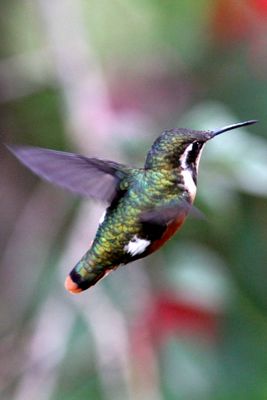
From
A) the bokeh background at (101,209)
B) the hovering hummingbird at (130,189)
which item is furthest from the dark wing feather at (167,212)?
the bokeh background at (101,209)

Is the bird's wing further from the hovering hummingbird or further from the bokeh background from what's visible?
the bokeh background

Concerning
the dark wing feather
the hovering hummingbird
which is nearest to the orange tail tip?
the hovering hummingbird

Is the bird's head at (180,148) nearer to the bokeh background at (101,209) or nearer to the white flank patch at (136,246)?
the white flank patch at (136,246)

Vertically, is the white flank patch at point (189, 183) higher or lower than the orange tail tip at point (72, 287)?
higher

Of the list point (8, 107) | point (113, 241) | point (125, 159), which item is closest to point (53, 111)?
point (8, 107)

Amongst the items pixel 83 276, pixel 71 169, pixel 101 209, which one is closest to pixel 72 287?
pixel 83 276

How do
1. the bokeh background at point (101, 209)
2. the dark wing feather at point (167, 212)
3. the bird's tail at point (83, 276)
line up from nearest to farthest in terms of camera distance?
the dark wing feather at point (167, 212)
the bird's tail at point (83, 276)
the bokeh background at point (101, 209)
